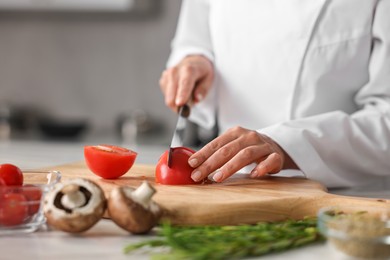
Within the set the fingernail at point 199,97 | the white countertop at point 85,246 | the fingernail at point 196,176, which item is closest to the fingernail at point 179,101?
the fingernail at point 199,97

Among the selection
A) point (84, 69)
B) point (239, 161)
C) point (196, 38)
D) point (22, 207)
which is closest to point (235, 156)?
point (239, 161)

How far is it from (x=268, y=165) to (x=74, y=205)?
0.46m

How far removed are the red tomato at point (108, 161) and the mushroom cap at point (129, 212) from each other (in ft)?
1.05

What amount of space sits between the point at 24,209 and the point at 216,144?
44cm

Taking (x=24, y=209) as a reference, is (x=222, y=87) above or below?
above

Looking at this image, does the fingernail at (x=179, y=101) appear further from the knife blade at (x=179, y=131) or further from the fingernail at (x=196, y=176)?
the fingernail at (x=196, y=176)

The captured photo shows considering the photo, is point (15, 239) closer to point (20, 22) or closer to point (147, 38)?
point (147, 38)

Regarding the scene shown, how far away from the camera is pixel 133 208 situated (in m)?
0.99

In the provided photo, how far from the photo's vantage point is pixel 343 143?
1.47 metres

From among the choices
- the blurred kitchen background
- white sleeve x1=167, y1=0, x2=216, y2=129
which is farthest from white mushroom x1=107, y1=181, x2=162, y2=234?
the blurred kitchen background

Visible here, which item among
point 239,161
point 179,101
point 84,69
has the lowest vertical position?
point 239,161

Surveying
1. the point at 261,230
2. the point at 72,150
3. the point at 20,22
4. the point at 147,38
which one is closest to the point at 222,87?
the point at 261,230

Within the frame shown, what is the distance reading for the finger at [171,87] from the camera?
5.50 feet

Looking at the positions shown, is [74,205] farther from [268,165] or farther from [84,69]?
[84,69]
